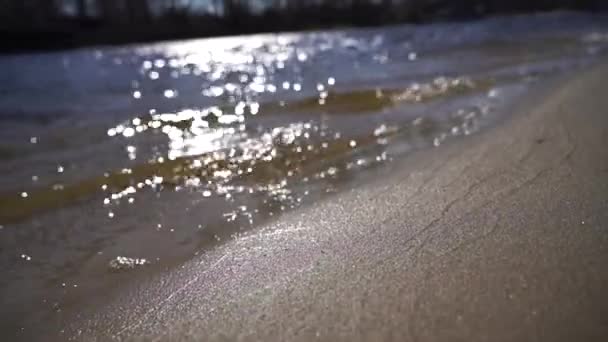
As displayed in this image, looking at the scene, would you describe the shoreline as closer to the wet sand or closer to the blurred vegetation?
the blurred vegetation

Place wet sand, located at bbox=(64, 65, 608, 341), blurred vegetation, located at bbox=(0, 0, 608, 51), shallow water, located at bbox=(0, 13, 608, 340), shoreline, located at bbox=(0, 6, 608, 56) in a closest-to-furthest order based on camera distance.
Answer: wet sand, located at bbox=(64, 65, 608, 341)
shallow water, located at bbox=(0, 13, 608, 340)
shoreline, located at bbox=(0, 6, 608, 56)
blurred vegetation, located at bbox=(0, 0, 608, 51)

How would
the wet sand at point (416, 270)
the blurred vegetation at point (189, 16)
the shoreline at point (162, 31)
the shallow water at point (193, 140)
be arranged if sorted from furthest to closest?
1. the blurred vegetation at point (189, 16)
2. the shoreline at point (162, 31)
3. the shallow water at point (193, 140)
4. the wet sand at point (416, 270)

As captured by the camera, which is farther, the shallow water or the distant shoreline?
the distant shoreline

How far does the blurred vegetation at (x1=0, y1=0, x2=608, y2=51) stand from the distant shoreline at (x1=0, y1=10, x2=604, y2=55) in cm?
2

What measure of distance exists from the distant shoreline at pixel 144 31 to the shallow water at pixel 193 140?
477 centimetres

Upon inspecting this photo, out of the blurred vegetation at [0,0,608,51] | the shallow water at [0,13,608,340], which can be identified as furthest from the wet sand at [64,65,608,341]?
the blurred vegetation at [0,0,608,51]

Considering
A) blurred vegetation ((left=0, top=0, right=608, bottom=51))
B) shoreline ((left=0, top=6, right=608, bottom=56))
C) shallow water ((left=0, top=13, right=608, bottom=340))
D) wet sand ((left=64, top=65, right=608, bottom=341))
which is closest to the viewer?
wet sand ((left=64, top=65, right=608, bottom=341))

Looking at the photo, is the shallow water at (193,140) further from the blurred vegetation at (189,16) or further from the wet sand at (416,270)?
the blurred vegetation at (189,16)

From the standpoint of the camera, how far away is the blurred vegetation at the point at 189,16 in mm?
17297

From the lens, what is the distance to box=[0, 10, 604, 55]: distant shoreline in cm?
1647

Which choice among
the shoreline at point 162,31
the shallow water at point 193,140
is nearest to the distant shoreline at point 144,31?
the shoreline at point 162,31

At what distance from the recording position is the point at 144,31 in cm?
1855

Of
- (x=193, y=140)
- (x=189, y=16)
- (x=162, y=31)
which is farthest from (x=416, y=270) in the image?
(x=189, y=16)

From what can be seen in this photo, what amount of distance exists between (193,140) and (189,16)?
14.6 metres
